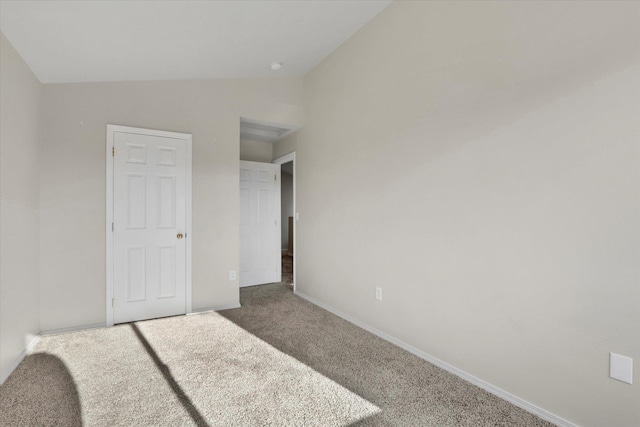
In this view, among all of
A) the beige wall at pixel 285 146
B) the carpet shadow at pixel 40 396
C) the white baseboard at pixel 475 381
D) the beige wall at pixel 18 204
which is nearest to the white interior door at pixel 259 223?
the beige wall at pixel 285 146

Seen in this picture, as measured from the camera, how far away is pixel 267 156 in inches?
207

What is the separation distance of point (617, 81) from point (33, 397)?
3833 mm

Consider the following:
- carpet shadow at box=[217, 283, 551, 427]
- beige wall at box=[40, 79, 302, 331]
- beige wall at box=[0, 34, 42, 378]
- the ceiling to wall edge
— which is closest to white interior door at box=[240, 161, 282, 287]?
the ceiling to wall edge

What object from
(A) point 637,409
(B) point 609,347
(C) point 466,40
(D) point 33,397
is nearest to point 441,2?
(C) point 466,40

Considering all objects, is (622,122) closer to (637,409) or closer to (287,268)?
(637,409)

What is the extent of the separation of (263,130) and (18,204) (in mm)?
3002

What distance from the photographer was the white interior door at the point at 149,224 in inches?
125

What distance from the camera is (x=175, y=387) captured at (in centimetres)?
204

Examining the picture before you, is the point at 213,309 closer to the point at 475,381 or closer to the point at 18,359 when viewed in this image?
the point at 18,359

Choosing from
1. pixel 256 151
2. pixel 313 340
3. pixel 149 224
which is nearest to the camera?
pixel 313 340

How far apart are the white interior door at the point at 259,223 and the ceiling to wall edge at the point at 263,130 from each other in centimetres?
45

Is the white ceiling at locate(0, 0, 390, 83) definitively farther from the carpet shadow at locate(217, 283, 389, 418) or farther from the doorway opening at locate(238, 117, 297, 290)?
the carpet shadow at locate(217, 283, 389, 418)

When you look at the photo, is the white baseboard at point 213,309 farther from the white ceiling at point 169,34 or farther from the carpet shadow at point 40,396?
the white ceiling at point 169,34

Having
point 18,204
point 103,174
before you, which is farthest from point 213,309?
point 18,204
